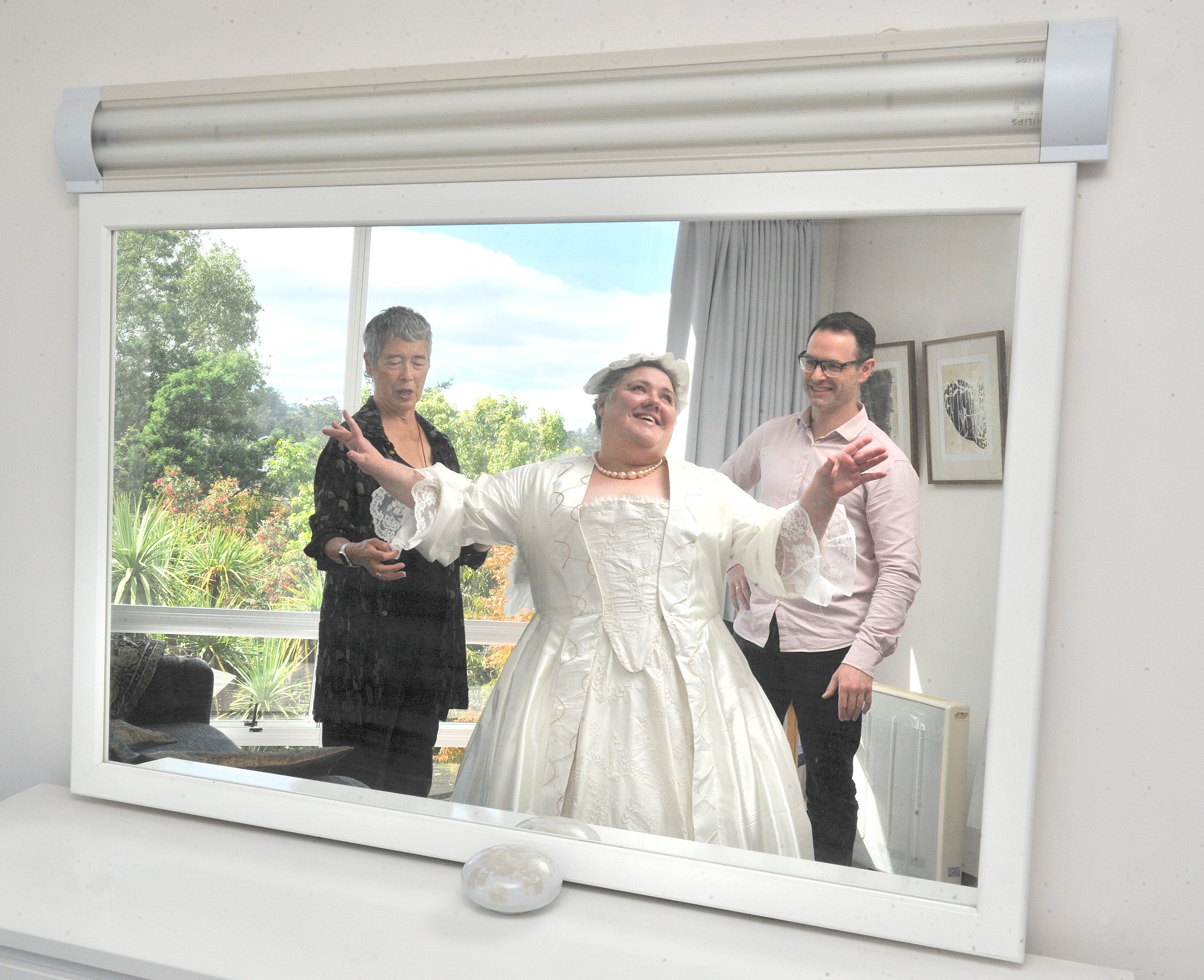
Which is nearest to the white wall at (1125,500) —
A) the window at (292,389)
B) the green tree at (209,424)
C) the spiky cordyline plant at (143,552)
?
the window at (292,389)

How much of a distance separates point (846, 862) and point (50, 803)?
3.63 feet

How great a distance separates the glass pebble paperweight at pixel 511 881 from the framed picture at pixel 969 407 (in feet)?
2.05

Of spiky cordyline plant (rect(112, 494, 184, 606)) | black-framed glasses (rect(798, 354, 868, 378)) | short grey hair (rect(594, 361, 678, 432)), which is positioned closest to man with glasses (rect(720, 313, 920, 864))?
black-framed glasses (rect(798, 354, 868, 378))

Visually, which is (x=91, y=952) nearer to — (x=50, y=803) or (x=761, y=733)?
(x=50, y=803)

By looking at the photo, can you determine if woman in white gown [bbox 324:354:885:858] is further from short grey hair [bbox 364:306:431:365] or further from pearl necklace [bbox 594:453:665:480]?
short grey hair [bbox 364:306:431:365]

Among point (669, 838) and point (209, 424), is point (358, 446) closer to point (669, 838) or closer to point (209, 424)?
point (209, 424)

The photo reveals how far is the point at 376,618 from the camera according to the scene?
1114 mm

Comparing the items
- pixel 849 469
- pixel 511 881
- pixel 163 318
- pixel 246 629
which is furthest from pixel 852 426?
pixel 163 318

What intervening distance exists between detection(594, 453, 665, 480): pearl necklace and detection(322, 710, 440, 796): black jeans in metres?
0.38

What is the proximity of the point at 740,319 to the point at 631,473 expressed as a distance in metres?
0.22

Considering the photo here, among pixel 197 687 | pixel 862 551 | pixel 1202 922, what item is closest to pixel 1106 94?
pixel 862 551

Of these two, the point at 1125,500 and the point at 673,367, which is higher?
the point at 673,367

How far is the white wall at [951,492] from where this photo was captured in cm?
91

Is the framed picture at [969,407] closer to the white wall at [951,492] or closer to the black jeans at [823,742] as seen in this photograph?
the white wall at [951,492]
